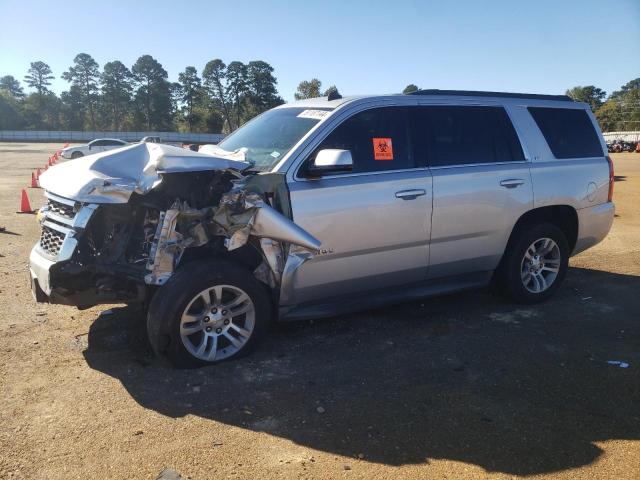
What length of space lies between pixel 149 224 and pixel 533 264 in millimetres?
3763

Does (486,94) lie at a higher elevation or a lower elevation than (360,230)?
higher

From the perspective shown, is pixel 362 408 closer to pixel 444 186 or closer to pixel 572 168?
pixel 444 186

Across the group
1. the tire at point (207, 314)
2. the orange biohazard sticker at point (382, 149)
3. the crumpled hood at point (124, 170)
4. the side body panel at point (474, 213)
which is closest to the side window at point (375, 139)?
the orange biohazard sticker at point (382, 149)

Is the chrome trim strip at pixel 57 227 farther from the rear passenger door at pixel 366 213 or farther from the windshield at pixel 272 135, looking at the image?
the rear passenger door at pixel 366 213

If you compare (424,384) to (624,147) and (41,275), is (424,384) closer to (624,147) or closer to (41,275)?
(41,275)

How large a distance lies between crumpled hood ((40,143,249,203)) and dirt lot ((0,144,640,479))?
4.22 ft

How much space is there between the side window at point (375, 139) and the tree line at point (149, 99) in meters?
85.6

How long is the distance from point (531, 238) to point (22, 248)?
6.71 metres

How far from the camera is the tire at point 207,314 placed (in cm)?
356

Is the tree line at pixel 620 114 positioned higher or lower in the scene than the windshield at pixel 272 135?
higher

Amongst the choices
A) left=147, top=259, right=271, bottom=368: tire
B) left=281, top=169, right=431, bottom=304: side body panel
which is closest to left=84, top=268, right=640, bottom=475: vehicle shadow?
Result: left=147, top=259, right=271, bottom=368: tire

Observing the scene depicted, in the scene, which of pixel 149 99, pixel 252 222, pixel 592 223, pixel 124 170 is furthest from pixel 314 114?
pixel 149 99

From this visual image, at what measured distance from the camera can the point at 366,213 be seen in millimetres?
4121

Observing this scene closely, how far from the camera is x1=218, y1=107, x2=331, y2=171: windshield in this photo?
4.20m
